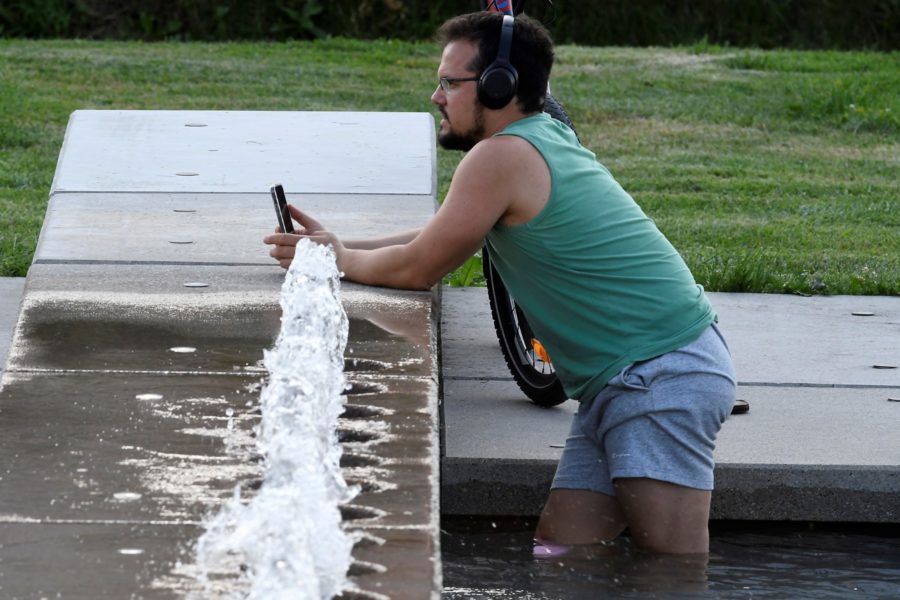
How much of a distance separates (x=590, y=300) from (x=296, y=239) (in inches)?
43.0

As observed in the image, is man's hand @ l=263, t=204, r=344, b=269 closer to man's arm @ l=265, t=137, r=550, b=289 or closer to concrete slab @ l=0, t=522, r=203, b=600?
man's arm @ l=265, t=137, r=550, b=289

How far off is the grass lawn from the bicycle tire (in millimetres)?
1355

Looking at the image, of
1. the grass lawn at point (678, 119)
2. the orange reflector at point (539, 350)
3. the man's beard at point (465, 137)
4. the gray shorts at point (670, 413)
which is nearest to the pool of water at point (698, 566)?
the gray shorts at point (670, 413)

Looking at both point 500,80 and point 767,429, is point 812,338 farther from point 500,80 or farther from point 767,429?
point 500,80

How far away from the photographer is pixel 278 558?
2.89m

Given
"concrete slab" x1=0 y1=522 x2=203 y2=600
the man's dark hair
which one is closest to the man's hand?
the man's dark hair

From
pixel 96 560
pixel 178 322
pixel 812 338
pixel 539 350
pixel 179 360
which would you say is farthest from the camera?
pixel 812 338

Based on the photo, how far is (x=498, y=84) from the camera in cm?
389

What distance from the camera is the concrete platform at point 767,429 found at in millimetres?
4617

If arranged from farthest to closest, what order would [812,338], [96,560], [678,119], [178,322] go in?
[678,119]
[812,338]
[178,322]
[96,560]

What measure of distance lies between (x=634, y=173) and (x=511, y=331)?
486cm

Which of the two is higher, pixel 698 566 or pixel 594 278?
pixel 594 278

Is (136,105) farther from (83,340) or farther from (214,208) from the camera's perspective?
(83,340)

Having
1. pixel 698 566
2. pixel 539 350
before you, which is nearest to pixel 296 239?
pixel 539 350
